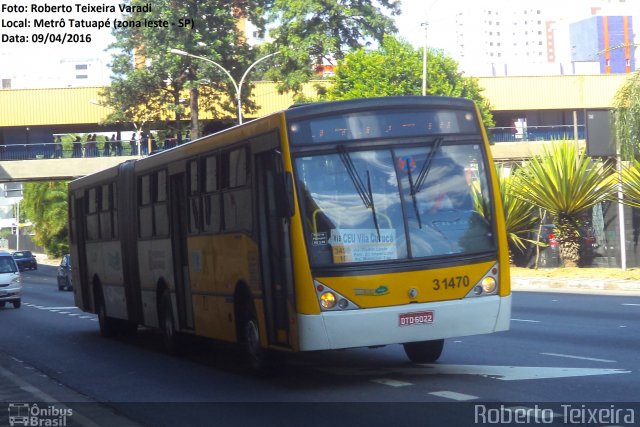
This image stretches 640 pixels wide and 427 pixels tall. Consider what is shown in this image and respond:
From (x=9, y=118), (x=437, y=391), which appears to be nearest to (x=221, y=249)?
(x=437, y=391)

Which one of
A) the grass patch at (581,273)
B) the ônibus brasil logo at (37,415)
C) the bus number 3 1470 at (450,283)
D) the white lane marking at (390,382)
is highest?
the bus number 3 1470 at (450,283)

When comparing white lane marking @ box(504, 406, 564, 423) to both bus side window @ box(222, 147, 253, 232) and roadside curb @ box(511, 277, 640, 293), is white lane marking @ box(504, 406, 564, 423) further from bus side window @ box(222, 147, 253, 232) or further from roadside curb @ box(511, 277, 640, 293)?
roadside curb @ box(511, 277, 640, 293)

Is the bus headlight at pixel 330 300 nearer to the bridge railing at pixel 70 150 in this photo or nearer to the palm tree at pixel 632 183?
the palm tree at pixel 632 183

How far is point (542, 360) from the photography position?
13453 millimetres

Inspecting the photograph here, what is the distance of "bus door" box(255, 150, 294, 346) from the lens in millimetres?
→ 11750

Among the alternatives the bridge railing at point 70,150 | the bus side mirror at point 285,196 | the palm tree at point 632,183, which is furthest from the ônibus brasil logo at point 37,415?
the bridge railing at point 70,150

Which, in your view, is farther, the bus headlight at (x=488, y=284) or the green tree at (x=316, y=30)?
the green tree at (x=316, y=30)

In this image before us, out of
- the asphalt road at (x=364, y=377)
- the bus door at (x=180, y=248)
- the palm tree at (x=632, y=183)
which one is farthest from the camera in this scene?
the palm tree at (x=632, y=183)

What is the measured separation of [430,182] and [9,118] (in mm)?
60788

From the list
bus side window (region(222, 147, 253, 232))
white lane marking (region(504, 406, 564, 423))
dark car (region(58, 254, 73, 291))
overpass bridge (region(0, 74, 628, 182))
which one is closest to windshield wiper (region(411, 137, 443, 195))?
bus side window (region(222, 147, 253, 232))

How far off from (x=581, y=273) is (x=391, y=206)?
2118 centimetres

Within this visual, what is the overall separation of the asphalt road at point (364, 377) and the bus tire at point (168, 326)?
0.63 feet

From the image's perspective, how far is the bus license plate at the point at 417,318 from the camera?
11.5m

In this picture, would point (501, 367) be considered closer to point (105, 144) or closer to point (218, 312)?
point (218, 312)
